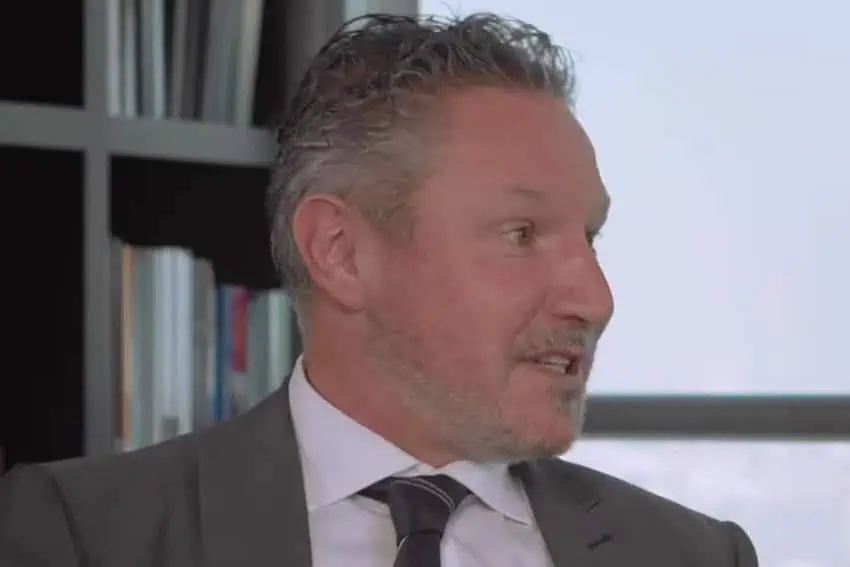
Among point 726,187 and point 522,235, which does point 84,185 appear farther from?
point 726,187

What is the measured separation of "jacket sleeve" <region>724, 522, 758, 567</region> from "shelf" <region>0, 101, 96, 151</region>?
849mm

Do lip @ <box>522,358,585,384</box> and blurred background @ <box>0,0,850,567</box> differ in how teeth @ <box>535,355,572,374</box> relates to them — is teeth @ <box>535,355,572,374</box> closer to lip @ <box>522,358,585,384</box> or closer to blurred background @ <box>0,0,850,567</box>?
lip @ <box>522,358,585,384</box>

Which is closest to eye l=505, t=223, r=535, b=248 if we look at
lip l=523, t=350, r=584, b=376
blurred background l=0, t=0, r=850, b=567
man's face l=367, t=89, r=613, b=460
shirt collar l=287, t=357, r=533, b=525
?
man's face l=367, t=89, r=613, b=460

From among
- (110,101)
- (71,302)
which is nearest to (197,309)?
(71,302)

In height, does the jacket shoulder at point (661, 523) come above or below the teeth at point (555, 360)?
below

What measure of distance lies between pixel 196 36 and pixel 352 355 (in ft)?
1.76

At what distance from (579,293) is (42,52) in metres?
0.75

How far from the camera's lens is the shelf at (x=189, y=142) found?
5.04ft

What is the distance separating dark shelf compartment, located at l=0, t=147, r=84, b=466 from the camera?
1524mm

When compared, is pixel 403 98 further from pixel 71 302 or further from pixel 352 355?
pixel 71 302

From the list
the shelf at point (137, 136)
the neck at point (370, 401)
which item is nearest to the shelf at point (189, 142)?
the shelf at point (137, 136)

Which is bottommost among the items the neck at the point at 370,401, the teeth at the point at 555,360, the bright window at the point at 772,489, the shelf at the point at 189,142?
the bright window at the point at 772,489

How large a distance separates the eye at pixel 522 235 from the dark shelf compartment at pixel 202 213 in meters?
0.50

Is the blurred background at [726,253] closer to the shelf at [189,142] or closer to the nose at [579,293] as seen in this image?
the shelf at [189,142]
